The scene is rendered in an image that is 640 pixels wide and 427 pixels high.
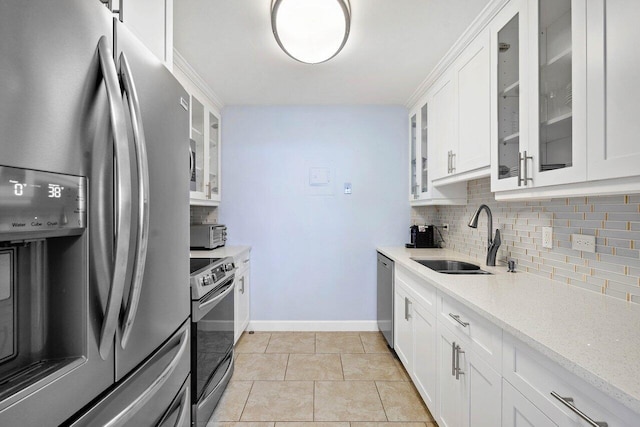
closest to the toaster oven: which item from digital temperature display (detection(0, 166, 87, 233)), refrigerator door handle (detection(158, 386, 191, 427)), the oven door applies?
the oven door

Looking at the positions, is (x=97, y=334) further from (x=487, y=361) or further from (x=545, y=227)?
(x=545, y=227)

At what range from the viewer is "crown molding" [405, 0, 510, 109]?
173cm

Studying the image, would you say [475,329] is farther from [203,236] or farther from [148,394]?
[203,236]

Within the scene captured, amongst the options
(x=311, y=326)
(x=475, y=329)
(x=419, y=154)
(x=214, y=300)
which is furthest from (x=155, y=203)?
(x=311, y=326)

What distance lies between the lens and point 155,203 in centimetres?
95

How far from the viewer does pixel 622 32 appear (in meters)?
0.99

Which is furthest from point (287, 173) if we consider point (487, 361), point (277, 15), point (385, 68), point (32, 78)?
point (32, 78)

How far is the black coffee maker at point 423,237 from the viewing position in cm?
318

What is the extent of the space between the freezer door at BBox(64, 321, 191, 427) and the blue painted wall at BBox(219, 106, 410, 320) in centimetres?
216

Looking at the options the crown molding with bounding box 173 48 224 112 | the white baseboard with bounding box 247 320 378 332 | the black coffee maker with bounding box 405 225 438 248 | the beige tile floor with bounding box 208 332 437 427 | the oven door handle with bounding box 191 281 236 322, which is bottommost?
the beige tile floor with bounding box 208 332 437 427

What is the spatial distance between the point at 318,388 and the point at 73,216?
2.14 metres

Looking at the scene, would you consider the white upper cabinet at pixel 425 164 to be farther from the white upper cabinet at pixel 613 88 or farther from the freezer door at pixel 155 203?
the freezer door at pixel 155 203

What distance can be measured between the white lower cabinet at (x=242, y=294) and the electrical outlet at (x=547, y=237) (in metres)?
2.25

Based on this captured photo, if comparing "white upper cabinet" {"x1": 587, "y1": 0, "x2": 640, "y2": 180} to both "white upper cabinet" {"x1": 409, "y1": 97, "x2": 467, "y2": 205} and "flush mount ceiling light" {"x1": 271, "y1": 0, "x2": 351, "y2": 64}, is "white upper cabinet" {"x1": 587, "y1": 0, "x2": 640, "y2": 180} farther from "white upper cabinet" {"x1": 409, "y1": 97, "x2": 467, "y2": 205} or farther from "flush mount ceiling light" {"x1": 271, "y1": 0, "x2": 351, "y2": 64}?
"white upper cabinet" {"x1": 409, "y1": 97, "x2": 467, "y2": 205}
